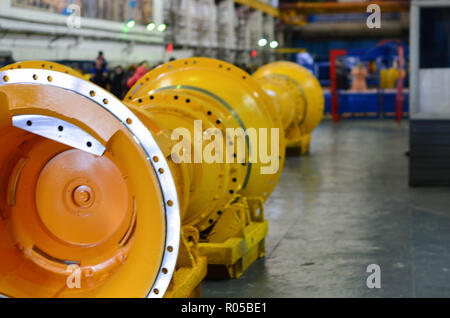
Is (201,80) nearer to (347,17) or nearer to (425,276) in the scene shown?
(425,276)

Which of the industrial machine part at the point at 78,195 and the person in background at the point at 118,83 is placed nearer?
the industrial machine part at the point at 78,195

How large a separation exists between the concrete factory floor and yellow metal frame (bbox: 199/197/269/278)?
0.08 metres

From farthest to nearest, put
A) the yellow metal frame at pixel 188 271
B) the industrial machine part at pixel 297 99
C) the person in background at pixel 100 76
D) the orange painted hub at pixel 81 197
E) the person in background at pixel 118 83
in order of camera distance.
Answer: the person in background at pixel 118 83 < the industrial machine part at pixel 297 99 < the person in background at pixel 100 76 < the yellow metal frame at pixel 188 271 < the orange painted hub at pixel 81 197

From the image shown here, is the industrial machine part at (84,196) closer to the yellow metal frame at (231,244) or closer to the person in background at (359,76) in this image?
the yellow metal frame at (231,244)

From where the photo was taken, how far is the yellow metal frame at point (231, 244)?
4.20 metres

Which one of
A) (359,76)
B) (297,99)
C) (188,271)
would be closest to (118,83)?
(297,99)

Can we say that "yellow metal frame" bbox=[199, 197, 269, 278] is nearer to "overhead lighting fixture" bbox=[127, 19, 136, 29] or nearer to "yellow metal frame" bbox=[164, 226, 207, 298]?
"yellow metal frame" bbox=[164, 226, 207, 298]

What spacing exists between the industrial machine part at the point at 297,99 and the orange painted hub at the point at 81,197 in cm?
822

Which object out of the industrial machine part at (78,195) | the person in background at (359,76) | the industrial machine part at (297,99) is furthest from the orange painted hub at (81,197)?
the person in background at (359,76)

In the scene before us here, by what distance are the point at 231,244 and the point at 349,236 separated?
1.63 m

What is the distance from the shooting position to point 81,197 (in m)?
2.47

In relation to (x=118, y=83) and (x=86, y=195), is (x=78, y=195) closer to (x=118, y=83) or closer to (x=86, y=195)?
(x=86, y=195)

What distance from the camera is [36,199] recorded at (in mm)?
2576

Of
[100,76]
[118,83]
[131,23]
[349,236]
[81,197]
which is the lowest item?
[349,236]
